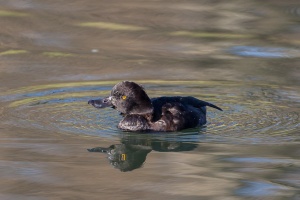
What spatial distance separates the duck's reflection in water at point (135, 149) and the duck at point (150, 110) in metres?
0.21

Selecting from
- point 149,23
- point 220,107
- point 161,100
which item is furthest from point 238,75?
point 149,23

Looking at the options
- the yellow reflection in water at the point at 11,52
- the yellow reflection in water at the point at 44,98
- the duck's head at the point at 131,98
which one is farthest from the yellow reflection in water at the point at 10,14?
the duck's head at the point at 131,98

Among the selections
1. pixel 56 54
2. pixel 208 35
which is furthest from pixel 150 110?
pixel 208 35

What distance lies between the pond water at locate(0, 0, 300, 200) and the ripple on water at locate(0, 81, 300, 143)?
14 millimetres

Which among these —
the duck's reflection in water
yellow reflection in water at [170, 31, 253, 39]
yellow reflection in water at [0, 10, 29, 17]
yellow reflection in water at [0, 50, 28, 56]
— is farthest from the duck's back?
yellow reflection in water at [0, 10, 29, 17]

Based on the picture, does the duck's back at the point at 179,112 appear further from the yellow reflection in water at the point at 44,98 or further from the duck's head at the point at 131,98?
the yellow reflection in water at the point at 44,98

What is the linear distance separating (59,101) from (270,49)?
170 inches

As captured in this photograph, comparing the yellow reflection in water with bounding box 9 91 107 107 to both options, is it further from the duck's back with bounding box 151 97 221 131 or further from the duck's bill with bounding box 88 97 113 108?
the duck's back with bounding box 151 97 221 131

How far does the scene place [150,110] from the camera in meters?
9.86

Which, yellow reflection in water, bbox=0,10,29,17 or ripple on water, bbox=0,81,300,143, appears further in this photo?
yellow reflection in water, bbox=0,10,29,17

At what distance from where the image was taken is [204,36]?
14.8m

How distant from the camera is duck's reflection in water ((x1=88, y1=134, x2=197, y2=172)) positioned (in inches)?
340

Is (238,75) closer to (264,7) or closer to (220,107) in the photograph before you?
(220,107)

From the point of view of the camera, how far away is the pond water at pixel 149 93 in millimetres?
7969
